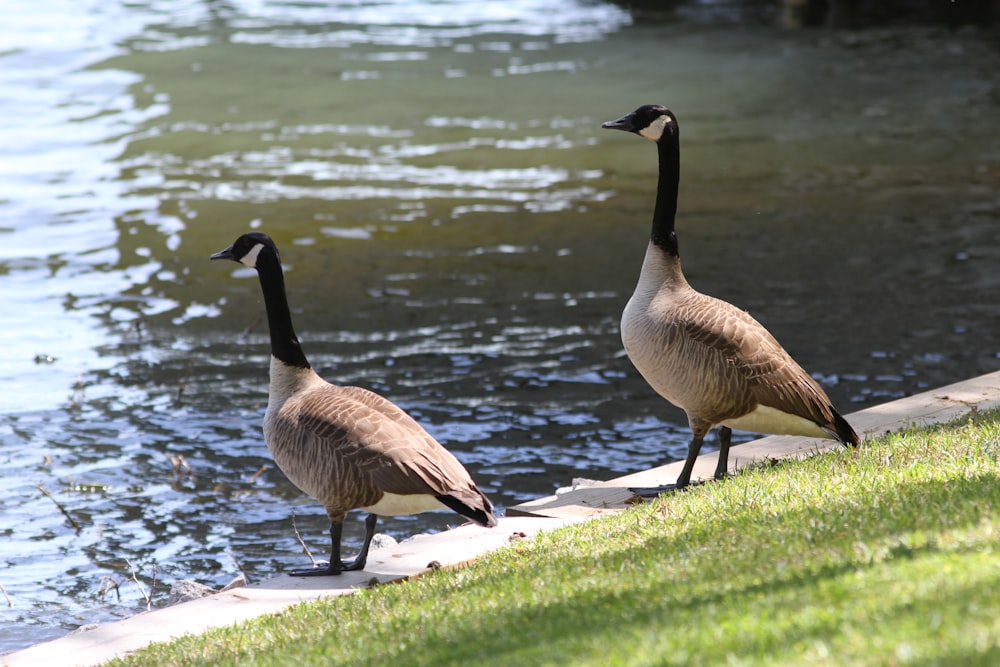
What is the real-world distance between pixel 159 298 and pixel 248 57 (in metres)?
19.3

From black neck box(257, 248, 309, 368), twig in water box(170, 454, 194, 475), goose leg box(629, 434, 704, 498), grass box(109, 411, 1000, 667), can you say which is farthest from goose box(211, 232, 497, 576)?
twig in water box(170, 454, 194, 475)

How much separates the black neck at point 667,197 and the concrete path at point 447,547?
1.51 metres

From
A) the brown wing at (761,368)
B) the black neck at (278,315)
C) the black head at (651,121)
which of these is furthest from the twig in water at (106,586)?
the black head at (651,121)

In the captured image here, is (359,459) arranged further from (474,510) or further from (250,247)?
(250,247)

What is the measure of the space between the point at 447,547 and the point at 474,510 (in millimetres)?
693

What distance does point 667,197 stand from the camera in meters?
7.73

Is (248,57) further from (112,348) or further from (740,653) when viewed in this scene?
(740,653)

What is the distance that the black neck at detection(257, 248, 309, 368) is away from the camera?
23.1 ft

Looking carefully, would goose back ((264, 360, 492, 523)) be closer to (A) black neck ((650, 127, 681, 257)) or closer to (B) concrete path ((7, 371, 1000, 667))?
(B) concrete path ((7, 371, 1000, 667))

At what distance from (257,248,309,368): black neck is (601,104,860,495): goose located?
2039 mm

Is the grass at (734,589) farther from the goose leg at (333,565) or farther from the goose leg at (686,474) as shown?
the goose leg at (333,565)

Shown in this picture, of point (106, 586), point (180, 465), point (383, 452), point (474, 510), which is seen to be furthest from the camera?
point (180, 465)

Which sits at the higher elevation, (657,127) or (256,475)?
(657,127)

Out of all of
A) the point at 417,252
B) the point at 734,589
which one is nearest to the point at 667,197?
the point at 734,589
